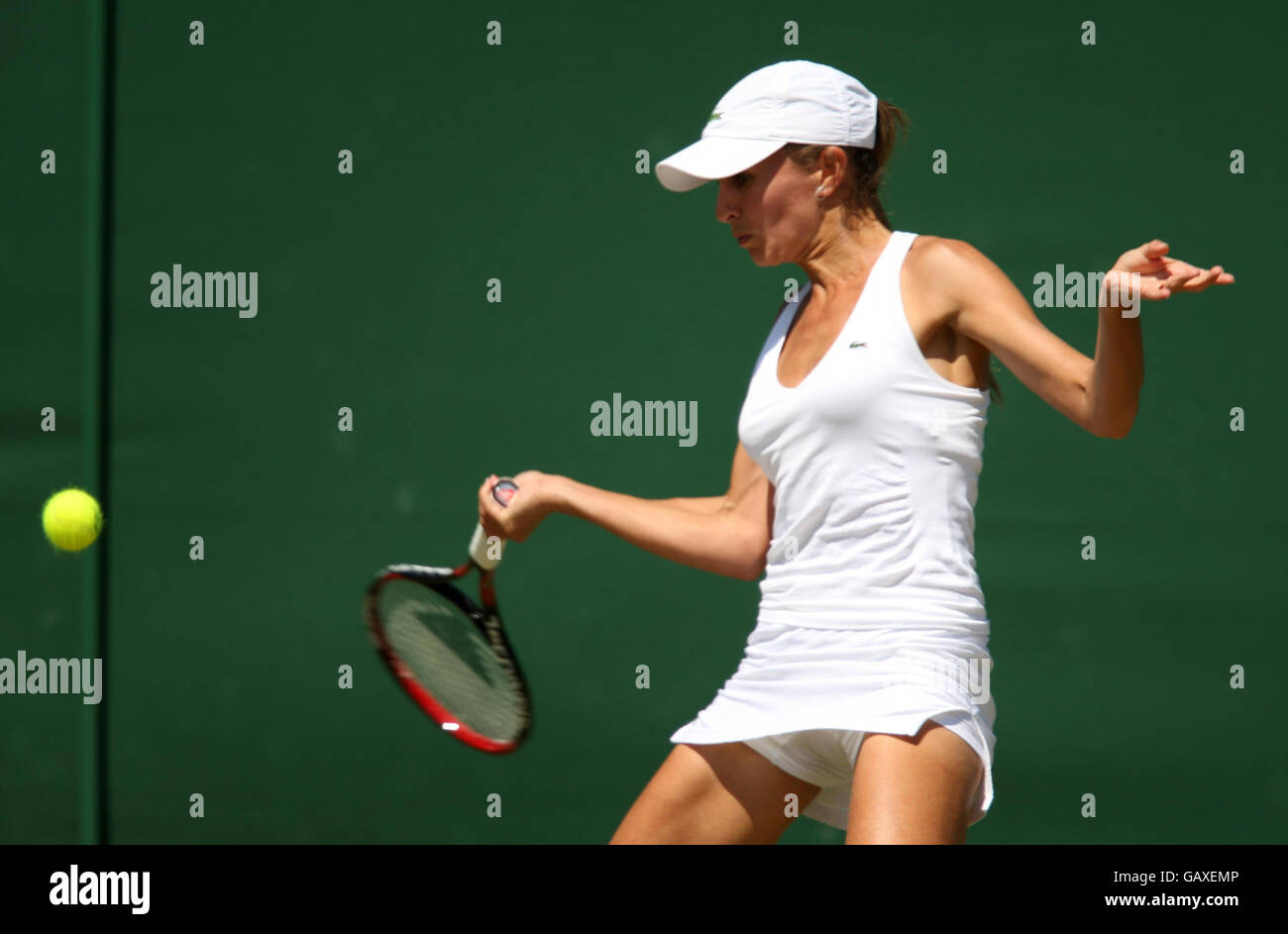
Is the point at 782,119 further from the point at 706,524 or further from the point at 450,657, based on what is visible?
the point at 450,657

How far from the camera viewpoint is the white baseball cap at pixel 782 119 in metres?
2.06

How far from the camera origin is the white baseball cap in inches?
81.0

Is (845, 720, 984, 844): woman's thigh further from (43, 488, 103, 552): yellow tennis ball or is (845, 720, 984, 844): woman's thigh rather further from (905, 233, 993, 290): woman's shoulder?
(43, 488, 103, 552): yellow tennis ball

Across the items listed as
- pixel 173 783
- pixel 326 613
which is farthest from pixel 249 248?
pixel 173 783

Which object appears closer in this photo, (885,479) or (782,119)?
(885,479)

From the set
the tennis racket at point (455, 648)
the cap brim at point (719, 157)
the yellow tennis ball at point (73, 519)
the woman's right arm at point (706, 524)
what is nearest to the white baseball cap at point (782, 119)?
the cap brim at point (719, 157)

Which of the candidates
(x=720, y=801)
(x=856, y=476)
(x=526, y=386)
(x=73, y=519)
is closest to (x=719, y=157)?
(x=856, y=476)

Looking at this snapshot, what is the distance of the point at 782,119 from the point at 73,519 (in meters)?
2.03

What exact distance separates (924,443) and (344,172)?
6.12 feet

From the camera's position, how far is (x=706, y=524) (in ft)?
7.34

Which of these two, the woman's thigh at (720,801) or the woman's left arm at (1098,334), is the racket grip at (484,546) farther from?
the woman's left arm at (1098,334)

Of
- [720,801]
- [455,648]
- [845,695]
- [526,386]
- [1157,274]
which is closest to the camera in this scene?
[1157,274]

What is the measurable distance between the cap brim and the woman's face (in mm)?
26

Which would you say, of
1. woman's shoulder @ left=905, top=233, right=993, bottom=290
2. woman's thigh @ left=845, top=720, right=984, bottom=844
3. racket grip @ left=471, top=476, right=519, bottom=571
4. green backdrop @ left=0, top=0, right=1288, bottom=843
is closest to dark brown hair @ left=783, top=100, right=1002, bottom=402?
woman's shoulder @ left=905, top=233, right=993, bottom=290
